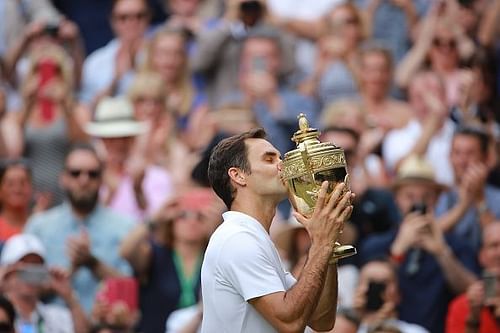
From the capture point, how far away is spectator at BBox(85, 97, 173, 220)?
12383 mm

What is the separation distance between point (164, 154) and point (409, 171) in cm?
222

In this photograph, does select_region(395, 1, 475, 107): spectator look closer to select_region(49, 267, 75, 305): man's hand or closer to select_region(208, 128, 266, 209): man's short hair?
select_region(49, 267, 75, 305): man's hand

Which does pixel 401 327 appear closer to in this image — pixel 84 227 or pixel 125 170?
pixel 84 227

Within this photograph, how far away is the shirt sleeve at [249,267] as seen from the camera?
636 cm

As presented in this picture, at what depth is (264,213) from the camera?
6.70 m

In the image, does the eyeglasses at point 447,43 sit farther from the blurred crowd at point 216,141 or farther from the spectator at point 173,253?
the spectator at point 173,253

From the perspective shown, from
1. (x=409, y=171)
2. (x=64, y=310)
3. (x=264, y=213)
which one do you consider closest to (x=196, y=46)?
(x=409, y=171)

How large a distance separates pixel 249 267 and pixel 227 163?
52 centimetres

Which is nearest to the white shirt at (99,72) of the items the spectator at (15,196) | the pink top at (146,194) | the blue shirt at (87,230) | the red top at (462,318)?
the pink top at (146,194)

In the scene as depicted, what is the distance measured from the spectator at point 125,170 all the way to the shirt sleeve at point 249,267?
576cm

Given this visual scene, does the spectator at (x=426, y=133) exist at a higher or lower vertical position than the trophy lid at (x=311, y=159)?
lower

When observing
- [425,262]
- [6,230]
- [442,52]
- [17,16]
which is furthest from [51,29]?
[425,262]

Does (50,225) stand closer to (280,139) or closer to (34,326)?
(34,326)

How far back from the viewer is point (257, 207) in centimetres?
669
